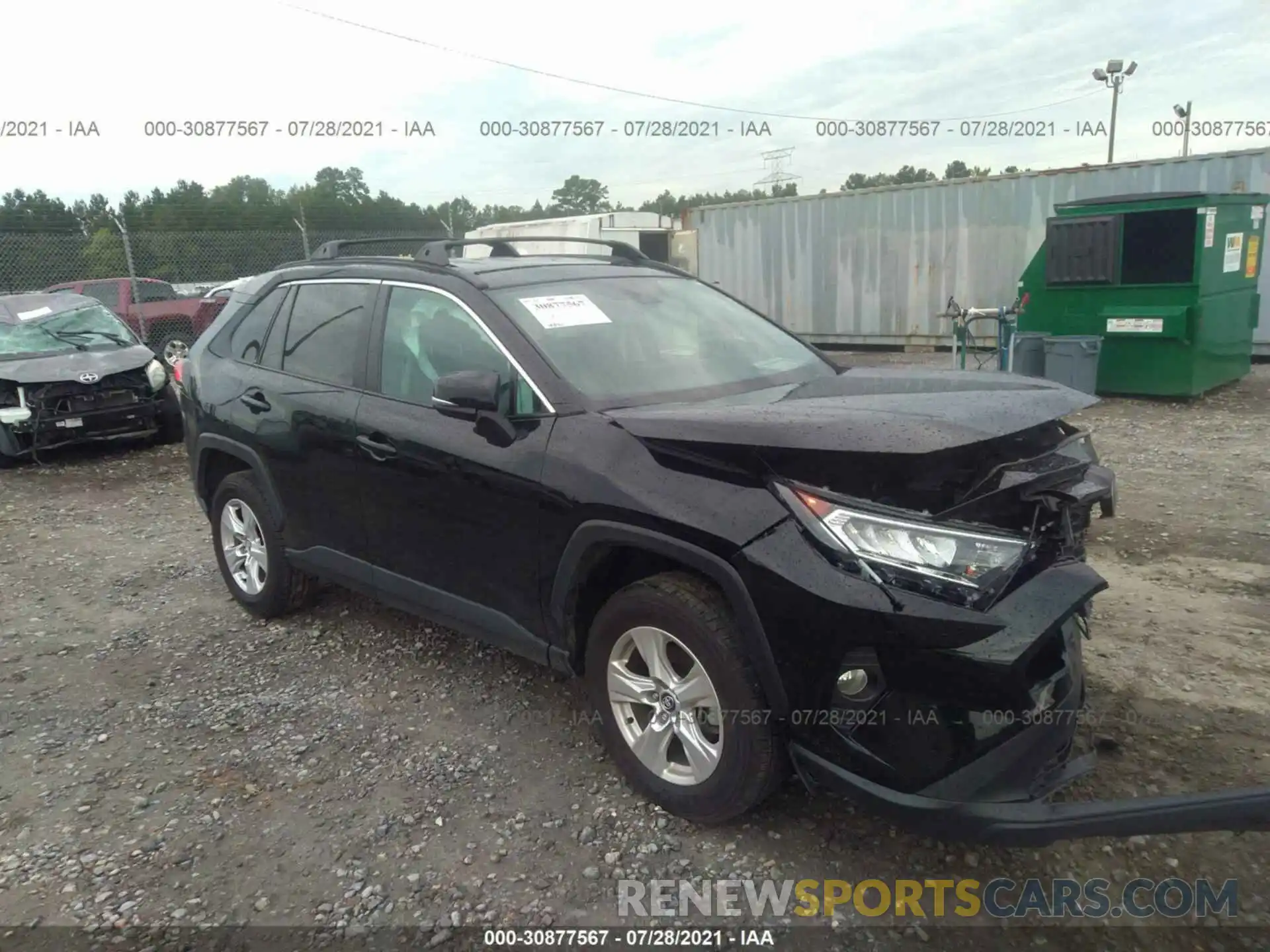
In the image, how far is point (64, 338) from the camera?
31.4 ft

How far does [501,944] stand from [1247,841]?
2.26m

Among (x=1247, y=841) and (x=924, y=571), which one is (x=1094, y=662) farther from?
(x=924, y=571)

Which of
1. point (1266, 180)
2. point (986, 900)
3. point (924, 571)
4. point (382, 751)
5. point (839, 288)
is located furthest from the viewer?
point (839, 288)

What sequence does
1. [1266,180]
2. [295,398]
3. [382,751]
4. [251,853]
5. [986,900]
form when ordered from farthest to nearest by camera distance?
[1266,180] → [295,398] → [382,751] → [251,853] → [986,900]

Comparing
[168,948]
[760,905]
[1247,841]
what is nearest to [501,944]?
[760,905]

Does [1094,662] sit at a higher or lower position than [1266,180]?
lower

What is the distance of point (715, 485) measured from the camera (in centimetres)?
269

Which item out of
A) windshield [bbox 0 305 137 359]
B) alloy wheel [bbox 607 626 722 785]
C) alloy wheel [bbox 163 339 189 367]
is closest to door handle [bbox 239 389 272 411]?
alloy wheel [bbox 607 626 722 785]

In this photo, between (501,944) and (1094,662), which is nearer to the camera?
(501,944)

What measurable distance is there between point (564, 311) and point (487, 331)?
1.11ft

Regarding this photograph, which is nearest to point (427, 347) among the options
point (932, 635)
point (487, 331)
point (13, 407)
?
point (487, 331)

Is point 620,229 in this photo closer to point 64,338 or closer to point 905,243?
point 905,243

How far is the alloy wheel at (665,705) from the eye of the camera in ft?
9.28

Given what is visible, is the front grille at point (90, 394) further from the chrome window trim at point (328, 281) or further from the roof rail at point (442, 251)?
the roof rail at point (442, 251)
